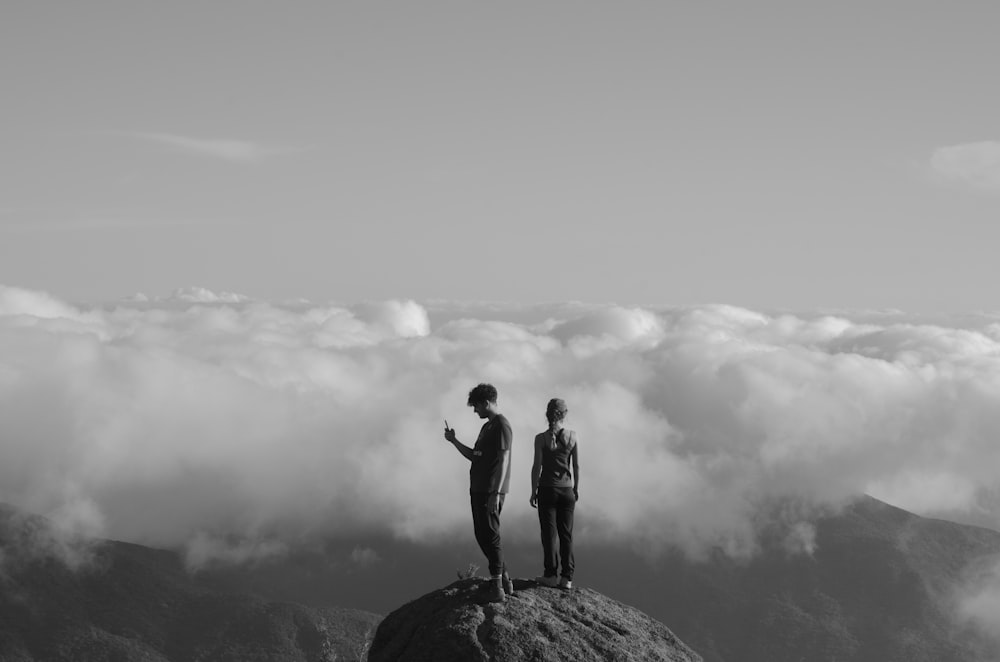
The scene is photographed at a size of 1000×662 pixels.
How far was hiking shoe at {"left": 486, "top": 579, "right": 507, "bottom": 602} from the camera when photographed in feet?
68.1

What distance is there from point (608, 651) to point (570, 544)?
8.15ft

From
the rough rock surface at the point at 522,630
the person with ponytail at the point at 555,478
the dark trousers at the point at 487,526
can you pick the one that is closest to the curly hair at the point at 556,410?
the person with ponytail at the point at 555,478

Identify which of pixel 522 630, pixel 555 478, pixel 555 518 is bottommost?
pixel 522 630

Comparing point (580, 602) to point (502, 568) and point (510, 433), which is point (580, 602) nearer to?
point (502, 568)

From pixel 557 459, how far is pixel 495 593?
3.00m

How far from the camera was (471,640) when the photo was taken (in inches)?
773

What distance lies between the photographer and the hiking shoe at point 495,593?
68.1ft

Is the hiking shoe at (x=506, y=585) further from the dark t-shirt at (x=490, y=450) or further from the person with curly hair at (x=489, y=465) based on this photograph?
the dark t-shirt at (x=490, y=450)

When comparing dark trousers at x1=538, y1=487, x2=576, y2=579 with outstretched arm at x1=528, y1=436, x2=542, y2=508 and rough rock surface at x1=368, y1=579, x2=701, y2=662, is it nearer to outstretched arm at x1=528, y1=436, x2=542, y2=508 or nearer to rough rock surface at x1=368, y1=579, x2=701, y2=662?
outstretched arm at x1=528, y1=436, x2=542, y2=508

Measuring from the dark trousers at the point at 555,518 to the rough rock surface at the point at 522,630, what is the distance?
→ 104cm

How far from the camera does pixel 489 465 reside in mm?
19734

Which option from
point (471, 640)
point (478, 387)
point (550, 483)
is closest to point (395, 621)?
point (471, 640)

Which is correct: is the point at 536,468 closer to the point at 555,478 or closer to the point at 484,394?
the point at 555,478

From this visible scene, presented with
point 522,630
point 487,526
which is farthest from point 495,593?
point 487,526
